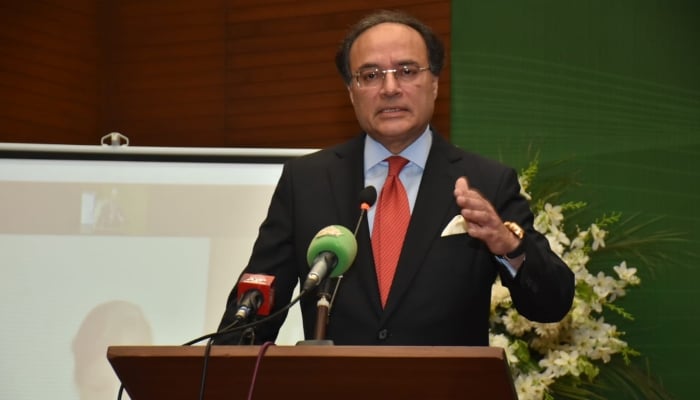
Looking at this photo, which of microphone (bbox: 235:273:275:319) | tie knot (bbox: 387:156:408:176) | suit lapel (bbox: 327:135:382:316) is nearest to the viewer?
microphone (bbox: 235:273:275:319)

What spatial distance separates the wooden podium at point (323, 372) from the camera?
1616mm

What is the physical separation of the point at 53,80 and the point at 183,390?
341 cm

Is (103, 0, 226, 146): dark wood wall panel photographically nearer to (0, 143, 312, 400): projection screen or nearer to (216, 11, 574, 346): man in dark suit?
(0, 143, 312, 400): projection screen

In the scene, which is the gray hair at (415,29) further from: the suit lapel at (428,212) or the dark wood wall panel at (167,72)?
the dark wood wall panel at (167,72)

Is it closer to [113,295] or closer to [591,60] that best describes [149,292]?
[113,295]

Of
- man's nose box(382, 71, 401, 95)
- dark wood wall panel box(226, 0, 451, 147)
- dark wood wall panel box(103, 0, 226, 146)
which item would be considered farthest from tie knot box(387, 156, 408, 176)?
dark wood wall panel box(103, 0, 226, 146)

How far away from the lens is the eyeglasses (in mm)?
2572

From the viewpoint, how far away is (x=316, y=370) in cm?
167

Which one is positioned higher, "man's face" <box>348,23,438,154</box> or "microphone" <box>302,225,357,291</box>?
Answer: "man's face" <box>348,23,438,154</box>

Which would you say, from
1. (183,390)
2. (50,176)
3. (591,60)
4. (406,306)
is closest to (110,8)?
(50,176)

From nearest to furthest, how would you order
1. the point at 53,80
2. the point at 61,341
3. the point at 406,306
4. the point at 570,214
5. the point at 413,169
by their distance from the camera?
the point at 406,306, the point at 413,169, the point at 61,341, the point at 570,214, the point at 53,80

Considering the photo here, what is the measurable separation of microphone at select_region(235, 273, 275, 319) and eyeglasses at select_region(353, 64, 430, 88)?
0.87m

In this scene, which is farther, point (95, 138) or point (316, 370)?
point (95, 138)

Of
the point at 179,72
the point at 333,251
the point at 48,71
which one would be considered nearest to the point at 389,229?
the point at 333,251
